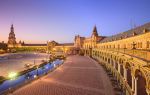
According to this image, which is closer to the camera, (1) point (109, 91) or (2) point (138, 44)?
(1) point (109, 91)

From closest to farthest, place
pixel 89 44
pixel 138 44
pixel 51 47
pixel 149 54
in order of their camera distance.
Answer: pixel 149 54
pixel 138 44
pixel 89 44
pixel 51 47

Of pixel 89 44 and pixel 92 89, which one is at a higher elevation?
pixel 89 44

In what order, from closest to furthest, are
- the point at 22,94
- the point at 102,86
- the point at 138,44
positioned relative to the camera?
1. the point at 22,94
2. the point at 102,86
3. the point at 138,44

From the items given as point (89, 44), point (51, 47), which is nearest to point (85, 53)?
point (89, 44)

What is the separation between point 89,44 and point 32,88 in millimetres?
92228

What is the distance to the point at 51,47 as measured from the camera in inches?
6845

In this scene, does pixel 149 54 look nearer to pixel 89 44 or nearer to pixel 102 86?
pixel 102 86

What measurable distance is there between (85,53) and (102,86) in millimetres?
90884

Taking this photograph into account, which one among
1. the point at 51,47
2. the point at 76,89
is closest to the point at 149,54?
the point at 76,89

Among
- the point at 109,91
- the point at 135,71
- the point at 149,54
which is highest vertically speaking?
the point at 149,54

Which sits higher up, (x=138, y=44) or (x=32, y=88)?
(x=138, y=44)

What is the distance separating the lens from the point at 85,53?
120000 mm

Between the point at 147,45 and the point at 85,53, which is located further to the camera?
the point at 85,53

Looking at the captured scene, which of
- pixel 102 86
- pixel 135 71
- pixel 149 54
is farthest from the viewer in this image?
pixel 102 86
